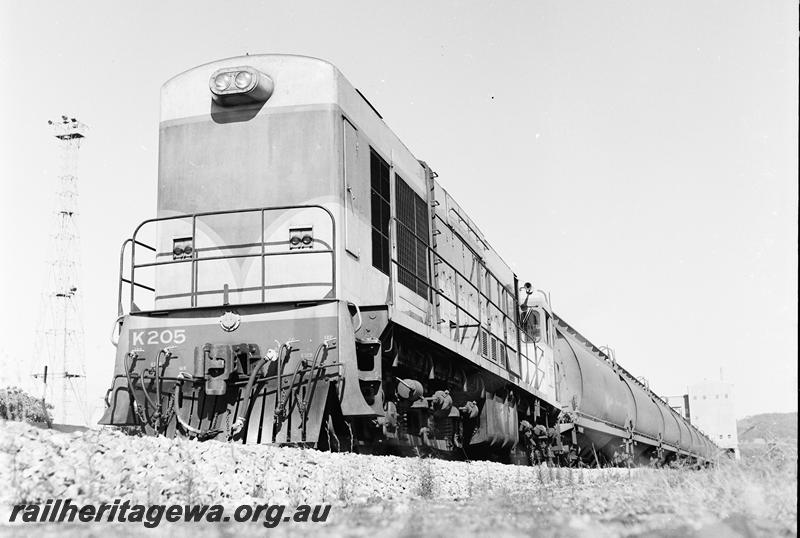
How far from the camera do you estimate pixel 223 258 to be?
7426 millimetres

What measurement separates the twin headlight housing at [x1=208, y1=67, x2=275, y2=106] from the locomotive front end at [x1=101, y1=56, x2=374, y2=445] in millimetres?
11

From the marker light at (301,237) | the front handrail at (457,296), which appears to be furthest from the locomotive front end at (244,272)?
the front handrail at (457,296)

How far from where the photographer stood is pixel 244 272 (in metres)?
7.76

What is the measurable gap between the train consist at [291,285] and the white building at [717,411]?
903 inches

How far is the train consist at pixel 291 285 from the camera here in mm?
6898

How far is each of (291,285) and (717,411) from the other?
89.5 ft

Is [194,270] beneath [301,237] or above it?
beneath

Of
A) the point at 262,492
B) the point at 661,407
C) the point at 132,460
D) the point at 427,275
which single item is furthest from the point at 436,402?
the point at 661,407

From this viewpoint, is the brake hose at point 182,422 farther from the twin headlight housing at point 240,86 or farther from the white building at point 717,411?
the white building at point 717,411

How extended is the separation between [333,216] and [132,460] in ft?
11.1

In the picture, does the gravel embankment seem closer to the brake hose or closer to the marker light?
the brake hose

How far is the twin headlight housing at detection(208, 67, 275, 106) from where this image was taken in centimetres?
801

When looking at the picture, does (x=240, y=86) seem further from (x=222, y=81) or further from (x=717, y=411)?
(x=717, y=411)

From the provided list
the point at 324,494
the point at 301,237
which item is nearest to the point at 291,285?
the point at 301,237
